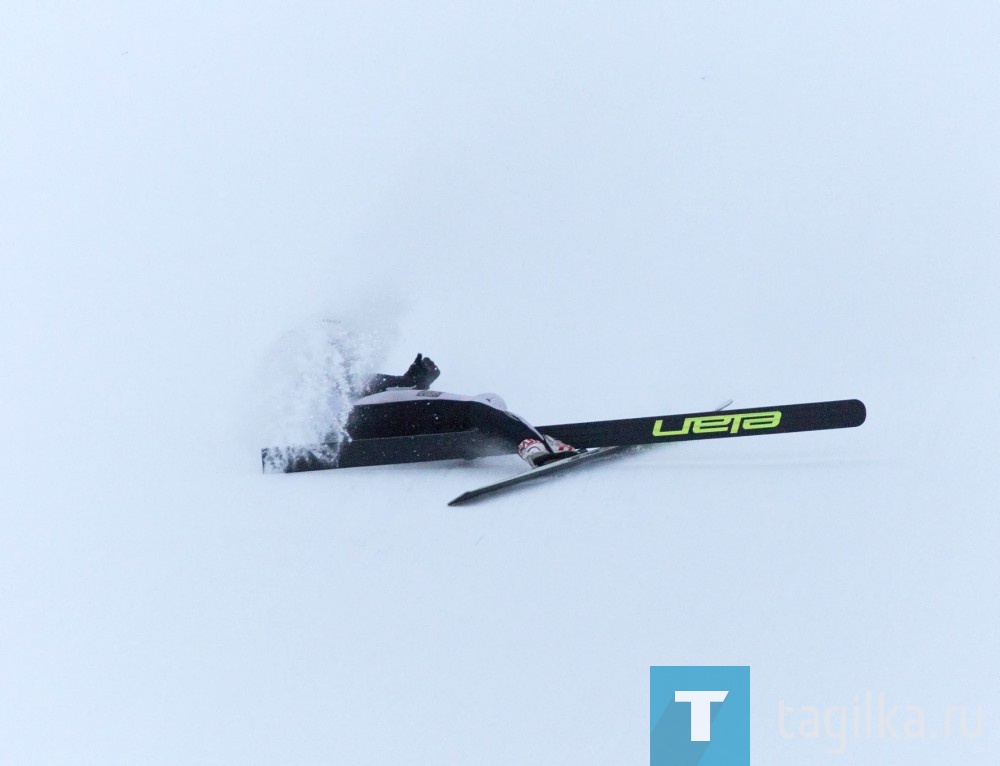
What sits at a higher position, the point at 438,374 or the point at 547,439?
the point at 438,374

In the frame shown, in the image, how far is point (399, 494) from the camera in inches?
142

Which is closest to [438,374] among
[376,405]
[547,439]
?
[376,405]

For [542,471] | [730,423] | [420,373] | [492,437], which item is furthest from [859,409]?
[420,373]

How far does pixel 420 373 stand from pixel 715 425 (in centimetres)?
140

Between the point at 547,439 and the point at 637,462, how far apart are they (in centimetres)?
39

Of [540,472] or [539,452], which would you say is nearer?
[540,472]

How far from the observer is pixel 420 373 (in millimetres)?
4344

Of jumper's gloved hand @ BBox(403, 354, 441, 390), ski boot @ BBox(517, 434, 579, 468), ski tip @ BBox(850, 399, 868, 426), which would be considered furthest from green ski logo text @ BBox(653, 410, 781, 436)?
jumper's gloved hand @ BBox(403, 354, 441, 390)

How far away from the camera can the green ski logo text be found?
12.1ft

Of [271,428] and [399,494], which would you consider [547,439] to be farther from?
[271,428]

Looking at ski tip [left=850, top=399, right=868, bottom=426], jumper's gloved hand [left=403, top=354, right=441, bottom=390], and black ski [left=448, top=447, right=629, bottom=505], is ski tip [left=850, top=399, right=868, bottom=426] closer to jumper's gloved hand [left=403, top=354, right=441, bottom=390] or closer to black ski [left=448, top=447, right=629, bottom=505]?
black ski [left=448, top=447, right=629, bottom=505]

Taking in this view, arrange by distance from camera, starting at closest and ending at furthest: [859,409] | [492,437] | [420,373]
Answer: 1. [859,409]
2. [492,437]
3. [420,373]

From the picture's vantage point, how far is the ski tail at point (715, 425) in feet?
11.9

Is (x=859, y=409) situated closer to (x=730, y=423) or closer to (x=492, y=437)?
(x=730, y=423)
